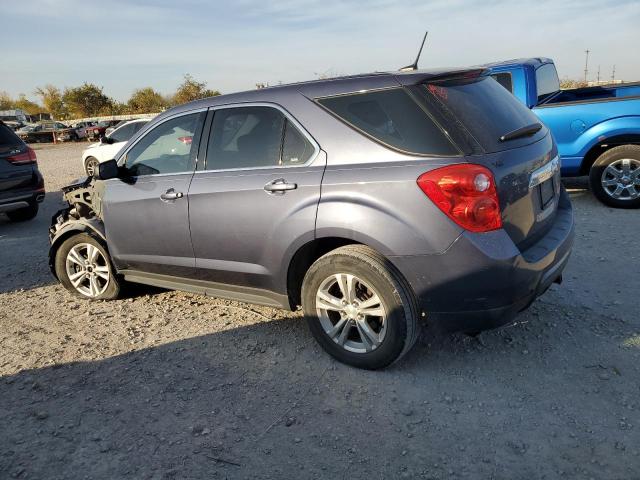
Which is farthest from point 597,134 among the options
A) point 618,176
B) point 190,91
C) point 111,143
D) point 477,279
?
point 190,91

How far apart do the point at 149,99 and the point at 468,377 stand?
213 feet

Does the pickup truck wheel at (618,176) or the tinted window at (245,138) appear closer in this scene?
the tinted window at (245,138)

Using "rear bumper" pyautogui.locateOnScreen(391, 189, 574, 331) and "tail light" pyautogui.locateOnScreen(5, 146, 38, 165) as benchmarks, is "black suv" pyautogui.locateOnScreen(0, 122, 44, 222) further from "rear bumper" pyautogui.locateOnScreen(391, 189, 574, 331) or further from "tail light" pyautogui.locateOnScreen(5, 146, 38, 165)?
"rear bumper" pyautogui.locateOnScreen(391, 189, 574, 331)

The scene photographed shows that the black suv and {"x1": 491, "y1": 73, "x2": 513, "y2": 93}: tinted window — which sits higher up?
{"x1": 491, "y1": 73, "x2": 513, "y2": 93}: tinted window

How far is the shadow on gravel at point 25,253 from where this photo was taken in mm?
5871

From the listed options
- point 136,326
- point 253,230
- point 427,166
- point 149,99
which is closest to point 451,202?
point 427,166

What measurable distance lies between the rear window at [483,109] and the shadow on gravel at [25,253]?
4.62 m

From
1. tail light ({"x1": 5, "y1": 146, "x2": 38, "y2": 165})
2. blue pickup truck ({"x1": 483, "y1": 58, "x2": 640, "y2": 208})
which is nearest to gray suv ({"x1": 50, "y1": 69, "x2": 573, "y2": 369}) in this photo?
blue pickup truck ({"x1": 483, "y1": 58, "x2": 640, "y2": 208})

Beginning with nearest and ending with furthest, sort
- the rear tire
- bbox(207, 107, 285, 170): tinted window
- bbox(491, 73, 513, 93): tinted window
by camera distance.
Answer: bbox(207, 107, 285, 170): tinted window, bbox(491, 73, 513, 93): tinted window, the rear tire

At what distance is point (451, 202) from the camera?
2924mm

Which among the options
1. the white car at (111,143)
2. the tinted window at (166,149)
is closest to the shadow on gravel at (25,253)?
the tinted window at (166,149)

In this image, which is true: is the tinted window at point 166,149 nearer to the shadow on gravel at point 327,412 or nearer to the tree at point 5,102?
the shadow on gravel at point 327,412

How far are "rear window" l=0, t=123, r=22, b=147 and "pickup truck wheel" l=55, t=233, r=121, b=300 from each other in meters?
4.05

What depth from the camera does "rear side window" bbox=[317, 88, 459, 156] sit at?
304 centimetres
